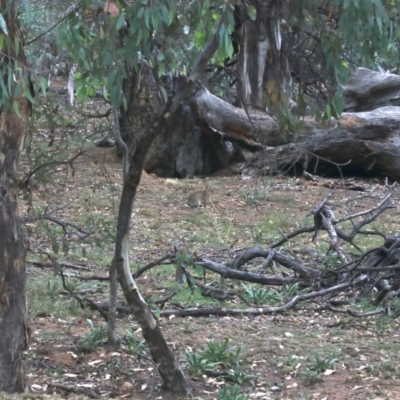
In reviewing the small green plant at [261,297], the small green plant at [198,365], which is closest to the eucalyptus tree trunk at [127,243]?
the small green plant at [198,365]

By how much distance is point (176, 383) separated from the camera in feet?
20.1

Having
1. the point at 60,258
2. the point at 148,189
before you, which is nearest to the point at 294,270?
the point at 60,258

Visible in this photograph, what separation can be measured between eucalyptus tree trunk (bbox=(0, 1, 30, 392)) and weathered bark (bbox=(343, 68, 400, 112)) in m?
13.1

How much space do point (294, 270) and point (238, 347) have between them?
2.42m

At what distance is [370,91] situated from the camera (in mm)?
17922

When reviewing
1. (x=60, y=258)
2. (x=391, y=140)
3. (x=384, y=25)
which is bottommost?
(x=60, y=258)

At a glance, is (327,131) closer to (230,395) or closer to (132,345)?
(132,345)

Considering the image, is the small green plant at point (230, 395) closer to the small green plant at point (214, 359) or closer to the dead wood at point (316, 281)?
the small green plant at point (214, 359)

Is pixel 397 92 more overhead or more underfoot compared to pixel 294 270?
more overhead

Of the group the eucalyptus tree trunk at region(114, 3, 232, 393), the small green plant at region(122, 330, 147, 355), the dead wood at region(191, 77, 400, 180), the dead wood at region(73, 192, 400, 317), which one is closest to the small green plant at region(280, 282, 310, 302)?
the dead wood at region(73, 192, 400, 317)

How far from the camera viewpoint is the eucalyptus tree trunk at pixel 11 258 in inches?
212

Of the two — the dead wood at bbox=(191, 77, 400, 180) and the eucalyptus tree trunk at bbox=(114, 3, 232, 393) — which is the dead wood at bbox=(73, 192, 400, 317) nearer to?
the eucalyptus tree trunk at bbox=(114, 3, 232, 393)

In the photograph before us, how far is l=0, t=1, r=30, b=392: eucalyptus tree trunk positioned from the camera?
17.6ft

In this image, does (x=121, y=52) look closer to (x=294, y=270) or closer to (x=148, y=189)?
(x=294, y=270)
